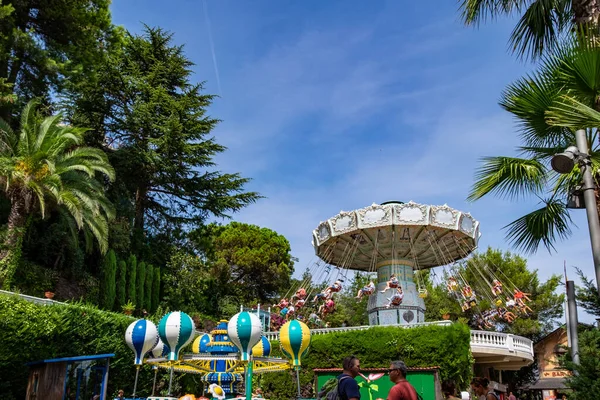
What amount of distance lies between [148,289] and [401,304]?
12955 mm

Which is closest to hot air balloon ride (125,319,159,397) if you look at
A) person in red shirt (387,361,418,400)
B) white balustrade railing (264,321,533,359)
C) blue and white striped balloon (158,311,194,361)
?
blue and white striped balloon (158,311,194,361)

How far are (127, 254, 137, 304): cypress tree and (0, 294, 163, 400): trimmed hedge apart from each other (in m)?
6.14

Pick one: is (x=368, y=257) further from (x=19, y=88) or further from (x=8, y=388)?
(x=19, y=88)

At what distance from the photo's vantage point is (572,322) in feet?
24.5

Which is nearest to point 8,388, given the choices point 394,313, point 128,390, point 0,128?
point 128,390

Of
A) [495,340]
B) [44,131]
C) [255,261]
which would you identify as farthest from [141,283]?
[255,261]

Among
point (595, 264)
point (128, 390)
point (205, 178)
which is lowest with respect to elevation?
point (128, 390)

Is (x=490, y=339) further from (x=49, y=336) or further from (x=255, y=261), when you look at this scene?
(x=255, y=261)

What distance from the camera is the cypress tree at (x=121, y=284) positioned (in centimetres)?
2580

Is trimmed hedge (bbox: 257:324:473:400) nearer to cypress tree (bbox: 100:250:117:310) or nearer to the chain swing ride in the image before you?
the chain swing ride

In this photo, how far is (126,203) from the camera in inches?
1149

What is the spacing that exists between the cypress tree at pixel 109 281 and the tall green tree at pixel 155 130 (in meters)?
4.71

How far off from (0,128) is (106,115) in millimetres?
10562

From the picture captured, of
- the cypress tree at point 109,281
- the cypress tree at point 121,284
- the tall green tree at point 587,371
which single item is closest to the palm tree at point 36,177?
the cypress tree at point 109,281
